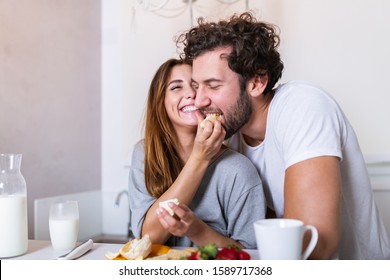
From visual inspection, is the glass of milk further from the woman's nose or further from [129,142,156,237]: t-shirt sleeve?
the woman's nose

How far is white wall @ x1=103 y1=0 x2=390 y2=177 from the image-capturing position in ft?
6.23

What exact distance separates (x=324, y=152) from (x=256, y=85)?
422mm

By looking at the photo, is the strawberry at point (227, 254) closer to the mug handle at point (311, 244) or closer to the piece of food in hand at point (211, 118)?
the mug handle at point (311, 244)

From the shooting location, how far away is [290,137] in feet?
3.13

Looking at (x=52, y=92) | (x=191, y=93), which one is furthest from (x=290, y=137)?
(x=52, y=92)

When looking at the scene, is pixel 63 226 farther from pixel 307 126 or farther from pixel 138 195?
pixel 307 126

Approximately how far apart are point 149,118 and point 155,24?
3.29 ft

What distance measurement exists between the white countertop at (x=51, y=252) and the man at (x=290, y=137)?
179 mm

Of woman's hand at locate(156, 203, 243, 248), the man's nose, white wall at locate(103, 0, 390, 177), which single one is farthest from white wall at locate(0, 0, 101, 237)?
woman's hand at locate(156, 203, 243, 248)

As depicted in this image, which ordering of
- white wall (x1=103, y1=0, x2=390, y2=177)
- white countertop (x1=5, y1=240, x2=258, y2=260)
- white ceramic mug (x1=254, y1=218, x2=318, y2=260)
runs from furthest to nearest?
1. white wall (x1=103, y1=0, x2=390, y2=177)
2. white countertop (x1=5, y1=240, x2=258, y2=260)
3. white ceramic mug (x1=254, y1=218, x2=318, y2=260)

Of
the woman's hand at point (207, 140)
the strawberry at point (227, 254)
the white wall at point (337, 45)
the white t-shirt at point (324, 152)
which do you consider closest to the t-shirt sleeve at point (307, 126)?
the white t-shirt at point (324, 152)

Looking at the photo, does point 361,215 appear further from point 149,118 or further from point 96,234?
point 96,234

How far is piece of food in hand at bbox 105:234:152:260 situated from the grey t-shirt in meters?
0.33


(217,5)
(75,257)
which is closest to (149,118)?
(75,257)
